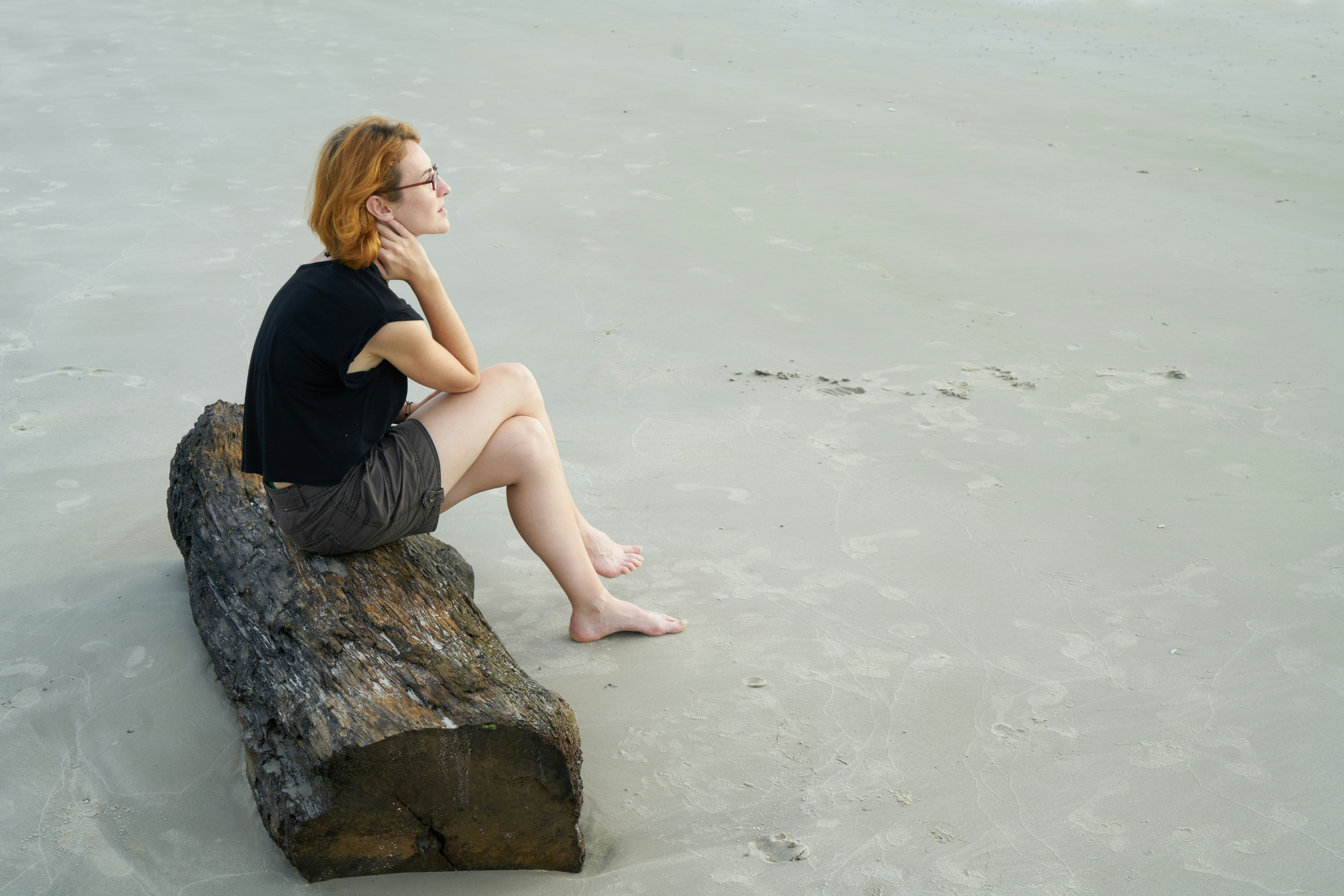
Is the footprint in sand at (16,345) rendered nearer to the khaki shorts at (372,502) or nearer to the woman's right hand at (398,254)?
the khaki shorts at (372,502)

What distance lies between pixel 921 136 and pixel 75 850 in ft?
25.6

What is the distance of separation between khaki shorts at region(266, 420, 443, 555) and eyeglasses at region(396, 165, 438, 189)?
0.60 metres

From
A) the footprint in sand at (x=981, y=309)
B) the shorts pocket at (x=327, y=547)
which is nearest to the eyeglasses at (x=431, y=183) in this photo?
the shorts pocket at (x=327, y=547)

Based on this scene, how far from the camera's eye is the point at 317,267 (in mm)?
2492

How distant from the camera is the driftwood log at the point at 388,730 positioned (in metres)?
2.16

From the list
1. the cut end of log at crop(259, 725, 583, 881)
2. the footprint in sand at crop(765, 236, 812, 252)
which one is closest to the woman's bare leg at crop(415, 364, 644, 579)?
the cut end of log at crop(259, 725, 583, 881)

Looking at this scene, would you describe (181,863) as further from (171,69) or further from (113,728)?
(171,69)

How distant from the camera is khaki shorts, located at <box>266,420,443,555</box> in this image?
2.51 m

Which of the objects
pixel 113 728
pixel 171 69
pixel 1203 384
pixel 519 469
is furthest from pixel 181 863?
pixel 171 69

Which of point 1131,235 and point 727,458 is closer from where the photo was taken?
point 727,458

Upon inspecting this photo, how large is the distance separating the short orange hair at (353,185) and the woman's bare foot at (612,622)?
1.17 meters

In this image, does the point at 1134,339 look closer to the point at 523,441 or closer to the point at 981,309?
the point at 981,309

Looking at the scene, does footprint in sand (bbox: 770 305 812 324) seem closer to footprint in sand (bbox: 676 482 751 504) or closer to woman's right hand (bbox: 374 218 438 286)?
footprint in sand (bbox: 676 482 751 504)

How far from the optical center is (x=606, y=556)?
3.30m
